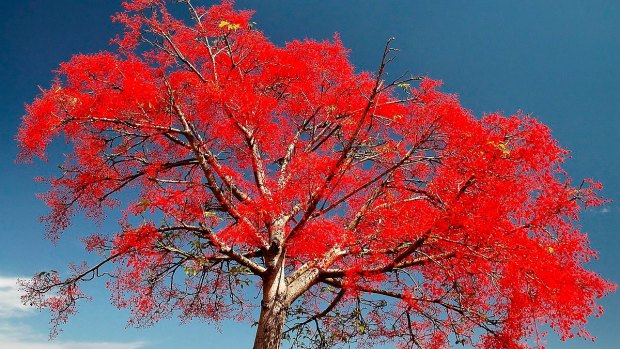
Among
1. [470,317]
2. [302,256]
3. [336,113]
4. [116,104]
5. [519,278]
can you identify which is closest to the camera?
[519,278]

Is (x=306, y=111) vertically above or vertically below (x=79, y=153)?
above

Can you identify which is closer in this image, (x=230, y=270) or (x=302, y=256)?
(x=230, y=270)

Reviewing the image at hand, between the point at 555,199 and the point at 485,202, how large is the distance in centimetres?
146

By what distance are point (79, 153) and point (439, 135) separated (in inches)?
347

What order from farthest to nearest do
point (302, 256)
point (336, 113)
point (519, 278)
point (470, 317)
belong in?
point (336, 113) → point (302, 256) → point (470, 317) → point (519, 278)

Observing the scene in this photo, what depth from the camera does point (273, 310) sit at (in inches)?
442

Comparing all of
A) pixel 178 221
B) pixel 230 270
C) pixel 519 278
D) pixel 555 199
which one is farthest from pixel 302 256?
pixel 555 199

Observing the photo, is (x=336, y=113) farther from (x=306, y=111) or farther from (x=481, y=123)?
(x=481, y=123)

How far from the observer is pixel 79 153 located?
45.3 feet

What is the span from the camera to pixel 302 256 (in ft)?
39.5

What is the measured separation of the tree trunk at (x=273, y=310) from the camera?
36.3ft

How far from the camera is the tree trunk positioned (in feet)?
36.3

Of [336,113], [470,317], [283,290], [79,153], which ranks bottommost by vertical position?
[470,317]

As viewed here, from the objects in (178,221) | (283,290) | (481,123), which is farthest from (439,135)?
(178,221)
